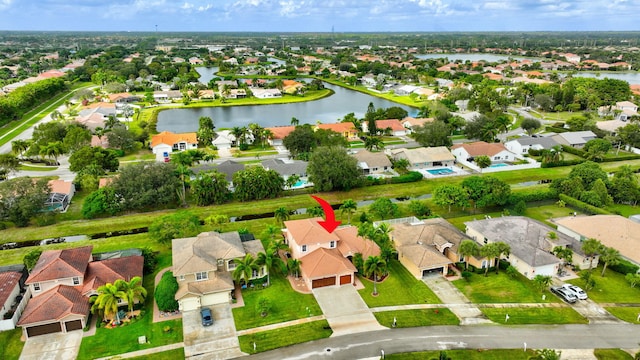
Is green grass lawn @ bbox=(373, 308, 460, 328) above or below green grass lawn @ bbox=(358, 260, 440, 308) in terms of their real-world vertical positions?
below

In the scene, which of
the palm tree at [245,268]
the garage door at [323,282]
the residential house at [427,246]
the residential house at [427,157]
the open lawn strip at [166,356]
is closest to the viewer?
the open lawn strip at [166,356]

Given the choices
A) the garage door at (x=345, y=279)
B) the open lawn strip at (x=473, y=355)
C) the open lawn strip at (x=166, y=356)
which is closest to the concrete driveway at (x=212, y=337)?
the open lawn strip at (x=166, y=356)

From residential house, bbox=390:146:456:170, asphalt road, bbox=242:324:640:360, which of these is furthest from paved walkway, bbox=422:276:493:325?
residential house, bbox=390:146:456:170

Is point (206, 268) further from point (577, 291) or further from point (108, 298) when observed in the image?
point (577, 291)

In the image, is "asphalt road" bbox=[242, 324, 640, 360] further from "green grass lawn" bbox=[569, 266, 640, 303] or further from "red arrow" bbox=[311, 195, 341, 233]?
"red arrow" bbox=[311, 195, 341, 233]

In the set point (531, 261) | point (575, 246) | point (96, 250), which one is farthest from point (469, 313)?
point (96, 250)

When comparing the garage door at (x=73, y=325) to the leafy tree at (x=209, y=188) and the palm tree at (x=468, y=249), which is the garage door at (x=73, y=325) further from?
the palm tree at (x=468, y=249)
